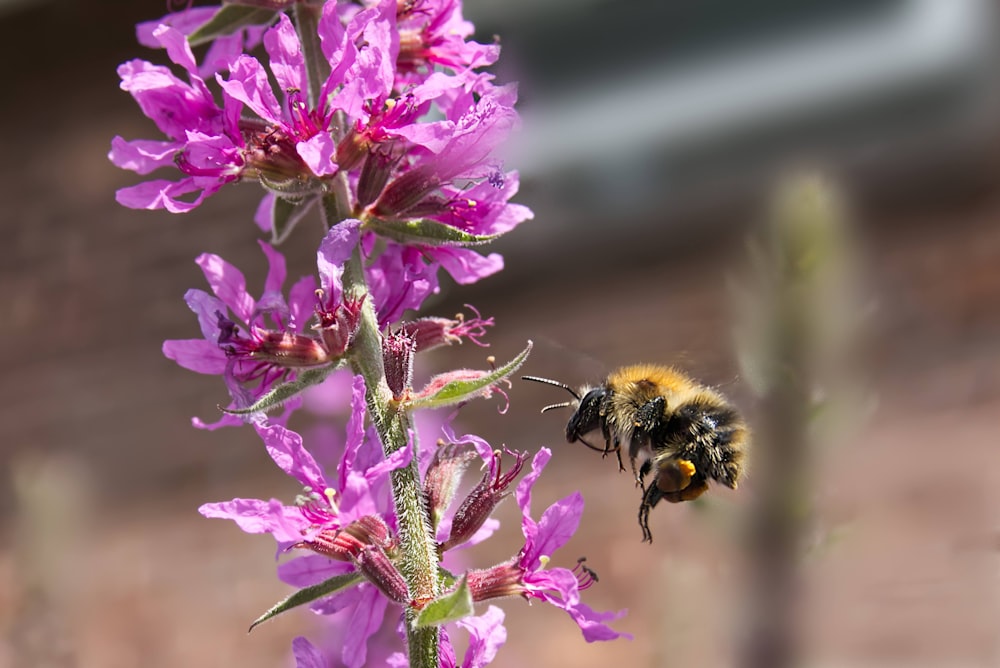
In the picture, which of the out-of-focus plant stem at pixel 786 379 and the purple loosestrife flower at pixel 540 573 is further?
the out-of-focus plant stem at pixel 786 379

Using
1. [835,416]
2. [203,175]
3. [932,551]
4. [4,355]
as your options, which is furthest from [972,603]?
[4,355]

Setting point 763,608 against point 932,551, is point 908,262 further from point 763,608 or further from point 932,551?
point 763,608

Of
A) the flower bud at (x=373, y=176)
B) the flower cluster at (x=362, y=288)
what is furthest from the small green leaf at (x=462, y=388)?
the flower bud at (x=373, y=176)

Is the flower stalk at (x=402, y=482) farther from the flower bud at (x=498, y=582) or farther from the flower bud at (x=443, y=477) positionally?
the flower bud at (x=498, y=582)

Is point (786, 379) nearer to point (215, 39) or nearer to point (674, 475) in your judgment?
point (674, 475)

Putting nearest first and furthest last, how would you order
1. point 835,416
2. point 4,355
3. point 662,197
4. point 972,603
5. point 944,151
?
point 835,416, point 972,603, point 944,151, point 662,197, point 4,355

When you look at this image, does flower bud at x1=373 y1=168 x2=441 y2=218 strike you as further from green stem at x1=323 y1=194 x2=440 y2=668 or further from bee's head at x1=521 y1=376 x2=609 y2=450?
bee's head at x1=521 y1=376 x2=609 y2=450
